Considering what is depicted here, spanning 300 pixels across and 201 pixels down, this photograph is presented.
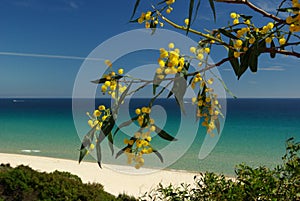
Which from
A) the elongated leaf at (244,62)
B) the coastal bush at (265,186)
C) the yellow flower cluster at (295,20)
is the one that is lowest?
the coastal bush at (265,186)

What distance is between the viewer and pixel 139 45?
0.91m

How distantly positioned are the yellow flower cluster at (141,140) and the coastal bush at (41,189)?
8.45 feet

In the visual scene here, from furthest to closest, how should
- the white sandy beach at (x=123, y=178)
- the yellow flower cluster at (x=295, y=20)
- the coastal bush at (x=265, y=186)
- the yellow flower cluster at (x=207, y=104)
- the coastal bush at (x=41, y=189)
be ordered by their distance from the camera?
the white sandy beach at (x=123, y=178)
the coastal bush at (x=41, y=189)
the coastal bush at (x=265, y=186)
the yellow flower cluster at (x=207, y=104)
the yellow flower cluster at (x=295, y=20)

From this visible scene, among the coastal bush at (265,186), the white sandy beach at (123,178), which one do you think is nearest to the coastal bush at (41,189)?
the coastal bush at (265,186)

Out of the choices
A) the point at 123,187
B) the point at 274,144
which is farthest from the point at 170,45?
the point at 274,144

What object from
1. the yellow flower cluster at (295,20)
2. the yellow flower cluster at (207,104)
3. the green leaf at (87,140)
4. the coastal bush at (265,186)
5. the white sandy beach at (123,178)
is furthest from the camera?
the white sandy beach at (123,178)

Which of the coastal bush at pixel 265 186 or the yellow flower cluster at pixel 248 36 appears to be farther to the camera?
the coastal bush at pixel 265 186

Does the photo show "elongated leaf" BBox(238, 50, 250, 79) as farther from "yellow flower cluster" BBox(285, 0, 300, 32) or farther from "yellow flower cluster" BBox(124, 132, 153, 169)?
"yellow flower cluster" BBox(124, 132, 153, 169)

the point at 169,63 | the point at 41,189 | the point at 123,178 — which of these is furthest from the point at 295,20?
the point at 123,178

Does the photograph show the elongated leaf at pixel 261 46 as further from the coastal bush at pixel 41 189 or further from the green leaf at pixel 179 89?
the coastal bush at pixel 41 189

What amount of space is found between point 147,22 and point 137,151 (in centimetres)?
32

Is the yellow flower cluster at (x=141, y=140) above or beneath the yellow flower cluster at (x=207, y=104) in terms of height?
beneath

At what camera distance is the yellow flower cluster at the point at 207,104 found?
745 millimetres

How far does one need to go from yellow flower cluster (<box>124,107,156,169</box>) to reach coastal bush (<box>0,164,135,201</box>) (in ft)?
8.45
